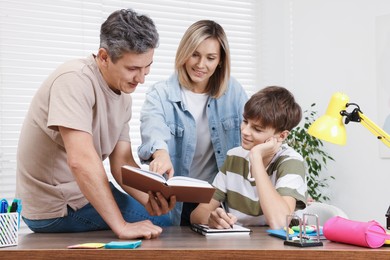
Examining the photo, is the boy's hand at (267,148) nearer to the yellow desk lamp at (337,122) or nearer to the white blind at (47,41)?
the yellow desk lamp at (337,122)

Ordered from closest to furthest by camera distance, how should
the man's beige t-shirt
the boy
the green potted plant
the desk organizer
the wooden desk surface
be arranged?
the wooden desk surface, the desk organizer, the man's beige t-shirt, the boy, the green potted plant

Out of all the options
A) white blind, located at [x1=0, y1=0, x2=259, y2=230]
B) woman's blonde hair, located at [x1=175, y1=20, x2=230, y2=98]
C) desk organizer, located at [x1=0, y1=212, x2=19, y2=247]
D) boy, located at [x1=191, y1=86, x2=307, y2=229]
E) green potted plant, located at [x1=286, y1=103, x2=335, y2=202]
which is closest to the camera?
desk organizer, located at [x1=0, y1=212, x2=19, y2=247]

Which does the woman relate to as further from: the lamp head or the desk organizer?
the desk organizer

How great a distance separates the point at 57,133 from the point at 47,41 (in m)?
2.10

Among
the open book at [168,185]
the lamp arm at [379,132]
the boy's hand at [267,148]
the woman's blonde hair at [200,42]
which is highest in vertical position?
the woman's blonde hair at [200,42]

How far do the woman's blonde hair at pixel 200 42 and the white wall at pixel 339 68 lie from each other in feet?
6.34

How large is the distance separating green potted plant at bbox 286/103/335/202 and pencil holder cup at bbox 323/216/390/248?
108 inches

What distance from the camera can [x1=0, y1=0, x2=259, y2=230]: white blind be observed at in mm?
3734

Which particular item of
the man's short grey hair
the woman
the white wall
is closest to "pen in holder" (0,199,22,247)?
the man's short grey hair

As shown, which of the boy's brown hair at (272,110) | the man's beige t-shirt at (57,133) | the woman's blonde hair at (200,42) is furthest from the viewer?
the woman's blonde hair at (200,42)

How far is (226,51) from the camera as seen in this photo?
2586 millimetres

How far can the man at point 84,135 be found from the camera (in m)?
1.83

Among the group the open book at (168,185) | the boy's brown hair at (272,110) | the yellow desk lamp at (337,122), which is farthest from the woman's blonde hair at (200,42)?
the open book at (168,185)

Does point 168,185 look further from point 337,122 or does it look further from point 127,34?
point 337,122
